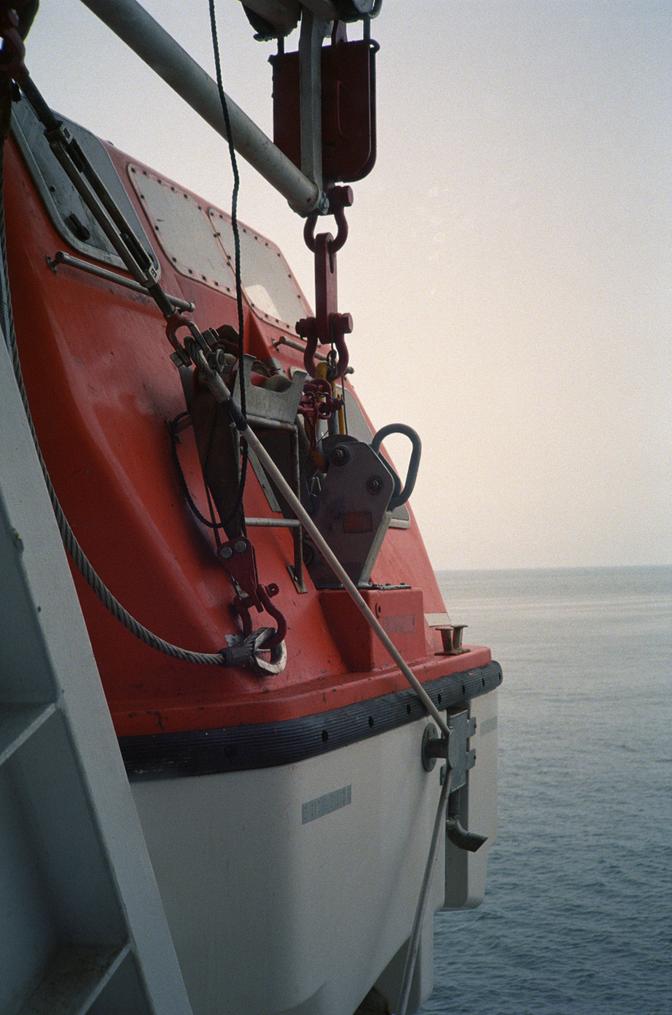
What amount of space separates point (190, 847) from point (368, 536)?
1070 mm

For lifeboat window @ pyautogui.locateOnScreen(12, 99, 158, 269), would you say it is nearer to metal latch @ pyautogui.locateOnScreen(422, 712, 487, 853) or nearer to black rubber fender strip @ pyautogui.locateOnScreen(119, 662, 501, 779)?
black rubber fender strip @ pyautogui.locateOnScreen(119, 662, 501, 779)

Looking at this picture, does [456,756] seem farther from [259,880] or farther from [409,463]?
[259,880]

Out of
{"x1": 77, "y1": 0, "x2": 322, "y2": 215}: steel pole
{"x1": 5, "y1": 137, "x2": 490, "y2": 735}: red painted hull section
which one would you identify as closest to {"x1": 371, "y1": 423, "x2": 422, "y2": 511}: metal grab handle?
{"x1": 5, "y1": 137, "x2": 490, "y2": 735}: red painted hull section

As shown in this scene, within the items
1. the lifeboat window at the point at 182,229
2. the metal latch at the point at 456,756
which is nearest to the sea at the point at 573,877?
the metal latch at the point at 456,756

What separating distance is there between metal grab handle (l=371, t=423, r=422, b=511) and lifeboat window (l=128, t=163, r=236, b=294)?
2.11 ft

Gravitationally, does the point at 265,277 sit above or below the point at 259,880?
above

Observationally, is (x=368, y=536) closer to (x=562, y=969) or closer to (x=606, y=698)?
(x=562, y=969)

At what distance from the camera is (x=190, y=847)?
2070mm

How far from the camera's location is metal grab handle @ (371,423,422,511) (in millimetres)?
3040

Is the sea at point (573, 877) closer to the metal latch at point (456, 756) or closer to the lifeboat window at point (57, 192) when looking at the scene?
the metal latch at point (456, 756)

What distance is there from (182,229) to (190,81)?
30.5 inches

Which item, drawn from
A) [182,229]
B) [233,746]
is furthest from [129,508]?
[182,229]

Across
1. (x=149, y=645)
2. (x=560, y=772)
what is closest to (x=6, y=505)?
(x=149, y=645)

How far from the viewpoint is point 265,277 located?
3705mm
